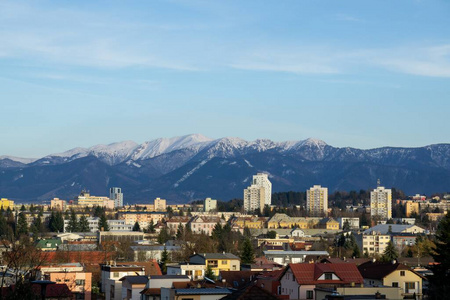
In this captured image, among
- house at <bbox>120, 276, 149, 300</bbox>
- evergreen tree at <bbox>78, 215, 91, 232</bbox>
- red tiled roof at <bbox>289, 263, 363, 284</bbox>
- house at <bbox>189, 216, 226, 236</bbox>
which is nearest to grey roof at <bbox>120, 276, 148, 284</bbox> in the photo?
house at <bbox>120, 276, 149, 300</bbox>

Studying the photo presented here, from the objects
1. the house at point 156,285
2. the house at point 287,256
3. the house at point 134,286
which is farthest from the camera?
the house at point 287,256

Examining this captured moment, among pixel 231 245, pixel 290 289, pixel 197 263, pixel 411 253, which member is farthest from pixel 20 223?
pixel 290 289

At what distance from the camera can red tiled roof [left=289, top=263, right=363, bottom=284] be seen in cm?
3625

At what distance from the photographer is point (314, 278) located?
3647 centimetres

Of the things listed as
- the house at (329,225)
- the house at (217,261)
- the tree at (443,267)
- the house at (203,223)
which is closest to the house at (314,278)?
the tree at (443,267)

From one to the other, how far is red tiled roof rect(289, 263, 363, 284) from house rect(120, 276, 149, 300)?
6377 millimetres

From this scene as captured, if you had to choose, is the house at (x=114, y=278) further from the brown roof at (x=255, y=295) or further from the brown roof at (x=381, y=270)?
the brown roof at (x=255, y=295)

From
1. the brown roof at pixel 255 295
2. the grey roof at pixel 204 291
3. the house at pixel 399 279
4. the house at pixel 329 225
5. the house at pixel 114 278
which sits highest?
the brown roof at pixel 255 295

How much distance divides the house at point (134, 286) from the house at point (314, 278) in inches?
238

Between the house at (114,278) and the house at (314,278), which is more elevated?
the house at (314,278)

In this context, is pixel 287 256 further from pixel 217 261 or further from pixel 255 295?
pixel 255 295

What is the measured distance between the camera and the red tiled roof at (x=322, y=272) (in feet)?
119

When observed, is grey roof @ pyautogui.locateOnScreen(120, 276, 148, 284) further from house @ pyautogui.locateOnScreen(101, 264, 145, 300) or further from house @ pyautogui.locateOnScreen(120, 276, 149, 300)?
house @ pyautogui.locateOnScreen(101, 264, 145, 300)

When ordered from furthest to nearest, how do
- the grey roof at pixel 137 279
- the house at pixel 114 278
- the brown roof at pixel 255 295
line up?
the house at pixel 114 278 → the grey roof at pixel 137 279 → the brown roof at pixel 255 295
